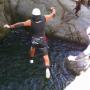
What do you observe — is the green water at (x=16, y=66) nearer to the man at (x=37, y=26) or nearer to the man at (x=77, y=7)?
the man at (x=37, y=26)

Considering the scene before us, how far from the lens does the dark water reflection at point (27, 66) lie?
12.5 m

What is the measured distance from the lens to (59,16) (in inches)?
674

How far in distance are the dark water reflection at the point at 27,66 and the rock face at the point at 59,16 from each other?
577 mm

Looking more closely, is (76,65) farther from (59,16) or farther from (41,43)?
(59,16)

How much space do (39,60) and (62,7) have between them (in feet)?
15.0

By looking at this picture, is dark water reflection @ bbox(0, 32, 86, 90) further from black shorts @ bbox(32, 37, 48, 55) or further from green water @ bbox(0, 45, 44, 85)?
black shorts @ bbox(32, 37, 48, 55)

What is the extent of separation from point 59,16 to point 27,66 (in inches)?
186

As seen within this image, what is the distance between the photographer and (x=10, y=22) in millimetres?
17891

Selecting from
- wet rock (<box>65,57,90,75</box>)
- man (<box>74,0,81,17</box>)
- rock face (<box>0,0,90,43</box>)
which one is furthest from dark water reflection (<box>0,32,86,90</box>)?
man (<box>74,0,81,17</box>)

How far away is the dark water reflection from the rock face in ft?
1.89

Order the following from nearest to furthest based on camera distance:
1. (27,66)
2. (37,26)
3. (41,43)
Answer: (37,26) < (41,43) < (27,66)

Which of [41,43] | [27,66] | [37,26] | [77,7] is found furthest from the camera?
[77,7]

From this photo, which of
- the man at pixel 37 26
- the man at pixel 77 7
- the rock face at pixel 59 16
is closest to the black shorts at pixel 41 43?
the man at pixel 37 26

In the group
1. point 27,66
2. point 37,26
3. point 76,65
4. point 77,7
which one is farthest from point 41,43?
point 77,7
